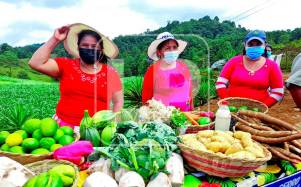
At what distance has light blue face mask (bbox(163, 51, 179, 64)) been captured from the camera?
3939 millimetres

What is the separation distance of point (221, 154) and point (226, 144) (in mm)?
148

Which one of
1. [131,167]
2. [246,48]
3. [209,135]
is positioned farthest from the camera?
[246,48]

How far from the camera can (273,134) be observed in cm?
278

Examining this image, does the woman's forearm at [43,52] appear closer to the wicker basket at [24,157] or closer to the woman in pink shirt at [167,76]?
the woman in pink shirt at [167,76]

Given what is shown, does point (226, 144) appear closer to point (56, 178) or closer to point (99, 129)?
point (99, 129)

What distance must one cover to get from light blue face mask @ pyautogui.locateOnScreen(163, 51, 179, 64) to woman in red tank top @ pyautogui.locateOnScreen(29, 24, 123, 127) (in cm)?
62

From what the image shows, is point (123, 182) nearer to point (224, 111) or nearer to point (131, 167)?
point (131, 167)

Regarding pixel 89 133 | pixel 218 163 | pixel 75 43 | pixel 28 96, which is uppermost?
pixel 75 43

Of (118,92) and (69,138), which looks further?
(118,92)

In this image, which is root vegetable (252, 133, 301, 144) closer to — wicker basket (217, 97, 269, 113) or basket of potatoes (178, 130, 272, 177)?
basket of potatoes (178, 130, 272, 177)

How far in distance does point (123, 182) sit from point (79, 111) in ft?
5.95

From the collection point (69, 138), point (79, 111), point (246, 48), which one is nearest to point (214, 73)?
point (246, 48)

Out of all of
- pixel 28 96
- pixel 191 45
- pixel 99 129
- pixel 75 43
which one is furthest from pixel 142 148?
pixel 28 96

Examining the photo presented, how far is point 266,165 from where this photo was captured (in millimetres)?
2691
